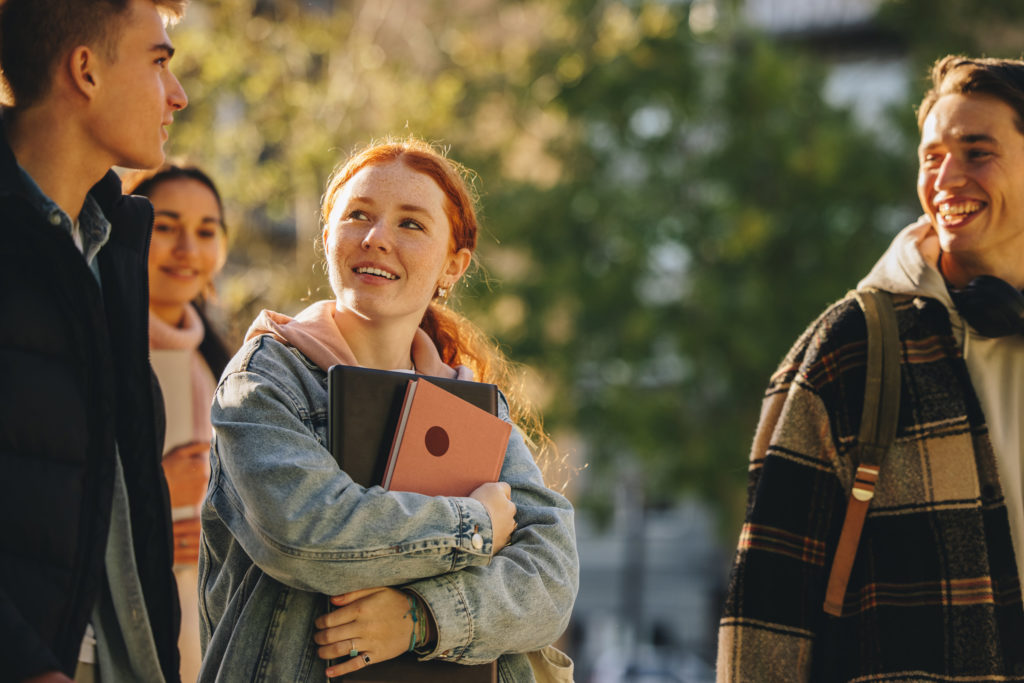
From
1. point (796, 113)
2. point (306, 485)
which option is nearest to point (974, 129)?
point (306, 485)

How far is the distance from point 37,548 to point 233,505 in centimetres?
43

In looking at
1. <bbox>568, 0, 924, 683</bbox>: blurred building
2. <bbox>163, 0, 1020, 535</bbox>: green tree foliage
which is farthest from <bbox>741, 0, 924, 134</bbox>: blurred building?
<bbox>163, 0, 1020, 535</bbox>: green tree foliage

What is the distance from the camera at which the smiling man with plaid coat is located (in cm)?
291

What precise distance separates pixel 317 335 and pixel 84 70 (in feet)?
2.49

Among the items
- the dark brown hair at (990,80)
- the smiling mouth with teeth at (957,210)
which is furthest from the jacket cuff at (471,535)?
the dark brown hair at (990,80)

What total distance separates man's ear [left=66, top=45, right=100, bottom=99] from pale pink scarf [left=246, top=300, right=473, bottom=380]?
64cm

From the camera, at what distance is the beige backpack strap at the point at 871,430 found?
118 inches

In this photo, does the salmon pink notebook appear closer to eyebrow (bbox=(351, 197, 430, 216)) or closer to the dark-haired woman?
eyebrow (bbox=(351, 197, 430, 216))

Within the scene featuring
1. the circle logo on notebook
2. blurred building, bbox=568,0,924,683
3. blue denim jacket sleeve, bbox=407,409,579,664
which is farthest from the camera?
blurred building, bbox=568,0,924,683

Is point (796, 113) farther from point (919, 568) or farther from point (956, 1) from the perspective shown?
point (919, 568)

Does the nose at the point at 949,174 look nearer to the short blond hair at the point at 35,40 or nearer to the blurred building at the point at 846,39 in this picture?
the short blond hair at the point at 35,40

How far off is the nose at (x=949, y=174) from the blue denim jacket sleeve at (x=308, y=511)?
1711mm

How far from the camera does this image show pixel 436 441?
2480 millimetres

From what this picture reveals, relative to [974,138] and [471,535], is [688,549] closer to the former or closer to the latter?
[974,138]
